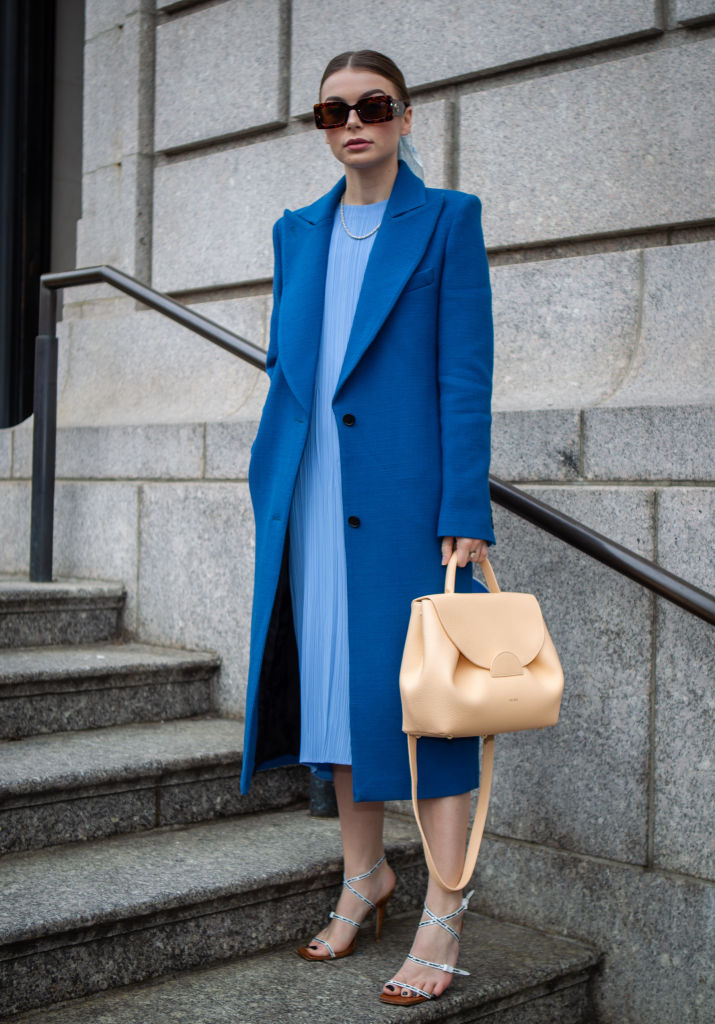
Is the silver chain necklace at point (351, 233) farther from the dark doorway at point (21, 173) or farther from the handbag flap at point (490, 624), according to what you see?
the dark doorway at point (21, 173)

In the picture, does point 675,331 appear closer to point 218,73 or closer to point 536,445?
point 536,445

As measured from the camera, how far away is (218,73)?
4941 mm

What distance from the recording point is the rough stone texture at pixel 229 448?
4230mm

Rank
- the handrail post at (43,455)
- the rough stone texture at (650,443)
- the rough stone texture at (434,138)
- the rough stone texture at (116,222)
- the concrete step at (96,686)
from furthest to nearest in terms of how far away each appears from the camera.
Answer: the rough stone texture at (116,222)
the handrail post at (43,455)
the rough stone texture at (434,138)
the concrete step at (96,686)
the rough stone texture at (650,443)

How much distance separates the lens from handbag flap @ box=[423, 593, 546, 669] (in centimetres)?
247

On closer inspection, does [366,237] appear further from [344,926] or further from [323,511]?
[344,926]

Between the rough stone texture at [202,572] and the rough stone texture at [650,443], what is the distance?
1355 millimetres

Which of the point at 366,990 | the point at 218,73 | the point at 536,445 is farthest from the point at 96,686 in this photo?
the point at 218,73

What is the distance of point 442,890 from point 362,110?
1.80 m

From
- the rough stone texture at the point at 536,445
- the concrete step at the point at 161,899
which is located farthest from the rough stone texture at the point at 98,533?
the rough stone texture at the point at 536,445

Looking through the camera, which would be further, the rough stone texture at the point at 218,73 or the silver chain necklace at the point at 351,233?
the rough stone texture at the point at 218,73

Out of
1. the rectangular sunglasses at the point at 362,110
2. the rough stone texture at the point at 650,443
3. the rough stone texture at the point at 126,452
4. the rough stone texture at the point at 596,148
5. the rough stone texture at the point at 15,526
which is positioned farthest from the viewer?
the rough stone texture at the point at 15,526

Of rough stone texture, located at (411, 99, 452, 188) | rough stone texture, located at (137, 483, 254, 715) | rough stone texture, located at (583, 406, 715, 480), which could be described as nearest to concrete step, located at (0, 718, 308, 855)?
rough stone texture, located at (137, 483, 254, 715)

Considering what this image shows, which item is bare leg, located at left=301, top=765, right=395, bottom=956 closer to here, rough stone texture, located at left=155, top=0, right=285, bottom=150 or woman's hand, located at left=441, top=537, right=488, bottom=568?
woman's hand, located at left=441, top=537, right=488, bottom=568
